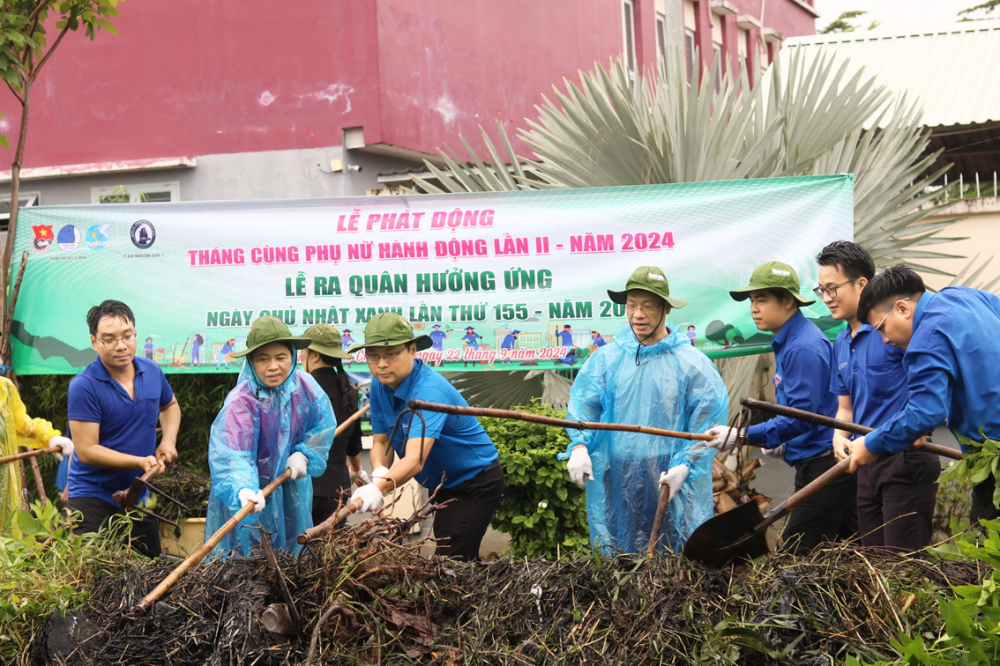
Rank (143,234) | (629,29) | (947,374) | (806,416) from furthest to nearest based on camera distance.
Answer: (629,29), (143,234), (806,416), (947,374)

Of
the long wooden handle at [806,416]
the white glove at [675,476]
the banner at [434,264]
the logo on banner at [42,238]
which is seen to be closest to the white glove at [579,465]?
the white glove at [675,476]

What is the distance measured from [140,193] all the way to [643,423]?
252 inches

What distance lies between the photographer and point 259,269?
5.94 metres

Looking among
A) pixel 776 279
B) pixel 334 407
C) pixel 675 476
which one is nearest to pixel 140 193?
pixel 334 407

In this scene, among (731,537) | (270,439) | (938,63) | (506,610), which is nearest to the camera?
(506,610)

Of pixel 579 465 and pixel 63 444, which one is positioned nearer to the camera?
pixel 579 465

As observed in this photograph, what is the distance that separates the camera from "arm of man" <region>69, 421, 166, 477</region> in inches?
161

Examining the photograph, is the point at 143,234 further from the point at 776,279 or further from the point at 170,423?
the point at 776,279

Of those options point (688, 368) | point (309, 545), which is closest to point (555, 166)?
point (688, 368)

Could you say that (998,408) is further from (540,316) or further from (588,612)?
(540,316)

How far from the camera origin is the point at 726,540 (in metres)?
2.59

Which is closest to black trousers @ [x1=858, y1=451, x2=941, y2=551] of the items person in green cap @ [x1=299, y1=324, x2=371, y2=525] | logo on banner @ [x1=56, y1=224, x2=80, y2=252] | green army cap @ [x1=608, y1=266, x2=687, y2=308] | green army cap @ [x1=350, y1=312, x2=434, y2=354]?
green army cap @ [x1=608, y1=266, x2=687, y2=308]

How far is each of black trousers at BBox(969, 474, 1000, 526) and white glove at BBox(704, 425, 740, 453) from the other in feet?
2.82

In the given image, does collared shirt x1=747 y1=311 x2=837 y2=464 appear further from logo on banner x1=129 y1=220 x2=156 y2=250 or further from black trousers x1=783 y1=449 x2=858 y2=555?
logo on banner x1=129 y1=220 x2=156 y2=250
